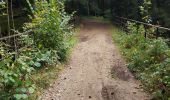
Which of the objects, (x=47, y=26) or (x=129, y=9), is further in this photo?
(x=129, y=9)

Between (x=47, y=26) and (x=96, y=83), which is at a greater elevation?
(x=47, y=26)

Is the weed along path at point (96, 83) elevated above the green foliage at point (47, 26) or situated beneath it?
situated beneath

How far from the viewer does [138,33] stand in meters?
13.6

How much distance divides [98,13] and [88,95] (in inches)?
1994

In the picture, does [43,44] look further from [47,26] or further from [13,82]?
[13,82]

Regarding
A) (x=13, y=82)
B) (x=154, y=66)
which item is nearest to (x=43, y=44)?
(x=154, y=66)

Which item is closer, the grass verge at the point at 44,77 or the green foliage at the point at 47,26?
the grass verge at the point at 44,77

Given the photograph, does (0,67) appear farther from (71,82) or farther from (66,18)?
(66,18)

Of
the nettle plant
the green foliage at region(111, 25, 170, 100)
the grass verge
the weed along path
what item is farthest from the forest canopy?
the nettle plant

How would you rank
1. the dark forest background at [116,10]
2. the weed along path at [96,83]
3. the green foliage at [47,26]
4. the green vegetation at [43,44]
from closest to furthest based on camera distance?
the weed along path at [96,83]
the green vegetation at [43,44]
the green foliage at [47,26]
the dark forest background at [116,10]

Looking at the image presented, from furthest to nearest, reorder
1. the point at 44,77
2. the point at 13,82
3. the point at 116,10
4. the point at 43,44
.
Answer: the point at 116,10
the point at 43,44
the point at 44,77
the point at 13,82

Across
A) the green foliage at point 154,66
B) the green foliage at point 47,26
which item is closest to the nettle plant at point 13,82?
the green foliage at point 154,66

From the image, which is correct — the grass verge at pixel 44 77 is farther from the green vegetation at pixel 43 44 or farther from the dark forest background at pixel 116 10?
the dark forest background at pixel 116 10

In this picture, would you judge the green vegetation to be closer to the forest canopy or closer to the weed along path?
the weed along path
